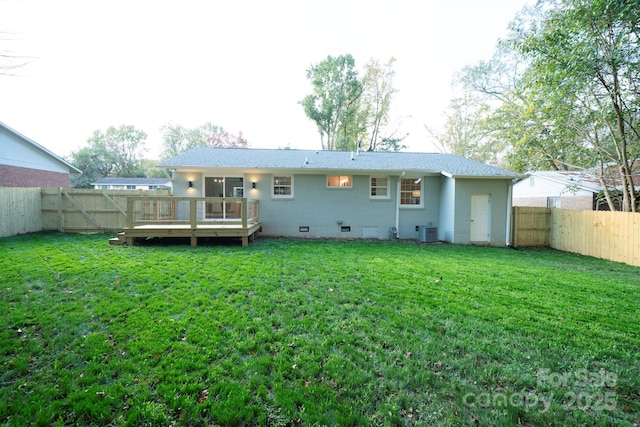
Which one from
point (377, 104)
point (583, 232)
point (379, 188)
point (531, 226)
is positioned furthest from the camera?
point (377, 104)

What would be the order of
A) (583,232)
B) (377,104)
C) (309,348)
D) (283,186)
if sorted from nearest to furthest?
(309,348) → (583,232) → (283,186) → (377,104)

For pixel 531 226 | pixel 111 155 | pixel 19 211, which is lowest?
pixel 531 226

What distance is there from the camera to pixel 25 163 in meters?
13.9

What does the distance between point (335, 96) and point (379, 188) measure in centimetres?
1559

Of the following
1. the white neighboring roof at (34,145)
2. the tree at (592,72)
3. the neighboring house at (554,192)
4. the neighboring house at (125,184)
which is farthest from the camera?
the neighboring house at (125,184)

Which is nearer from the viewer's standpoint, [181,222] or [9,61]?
[9,61]

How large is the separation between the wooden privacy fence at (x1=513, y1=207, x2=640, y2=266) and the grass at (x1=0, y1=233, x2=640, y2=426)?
3.44 meters

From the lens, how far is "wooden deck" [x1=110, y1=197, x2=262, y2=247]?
786 centimetres

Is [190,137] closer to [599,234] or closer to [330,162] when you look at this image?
[330,162]

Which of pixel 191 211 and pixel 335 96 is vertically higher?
pixel 335 96

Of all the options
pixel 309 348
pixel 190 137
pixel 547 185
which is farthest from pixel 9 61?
pixel 190 137

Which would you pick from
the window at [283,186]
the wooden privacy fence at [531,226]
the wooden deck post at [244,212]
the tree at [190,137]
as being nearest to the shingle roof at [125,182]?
the tree at [190,137]

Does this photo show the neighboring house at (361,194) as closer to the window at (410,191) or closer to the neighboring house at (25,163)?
the window at (410,191)

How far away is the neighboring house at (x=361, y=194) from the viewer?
993 cm
